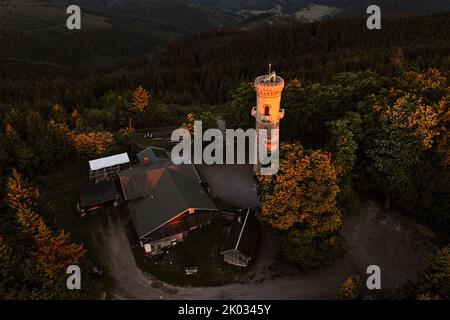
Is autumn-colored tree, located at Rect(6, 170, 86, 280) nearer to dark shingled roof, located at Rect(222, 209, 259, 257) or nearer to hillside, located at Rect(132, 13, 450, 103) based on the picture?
dark shingled roof, located at Rect(222, 209, 259, 257)

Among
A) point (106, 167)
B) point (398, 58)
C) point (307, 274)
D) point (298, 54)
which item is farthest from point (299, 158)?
point (298, 54)

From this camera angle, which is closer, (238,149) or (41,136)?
(41,136)

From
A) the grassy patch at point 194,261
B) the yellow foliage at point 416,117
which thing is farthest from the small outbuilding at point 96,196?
the yellow foliage at point 416,117

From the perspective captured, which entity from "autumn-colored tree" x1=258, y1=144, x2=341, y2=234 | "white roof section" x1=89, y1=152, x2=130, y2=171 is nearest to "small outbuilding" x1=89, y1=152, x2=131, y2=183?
"white roof section" x1=89, y1=152, x2=130, y2=171

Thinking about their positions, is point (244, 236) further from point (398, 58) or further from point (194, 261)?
point (398, 58)

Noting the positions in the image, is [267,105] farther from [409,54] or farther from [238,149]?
[409,54]
